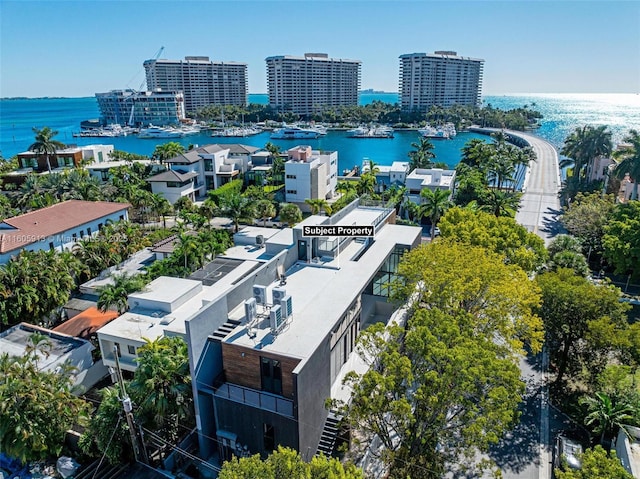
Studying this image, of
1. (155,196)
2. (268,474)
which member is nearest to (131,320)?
(268,474)

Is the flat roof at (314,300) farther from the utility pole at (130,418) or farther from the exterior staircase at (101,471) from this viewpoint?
the exterior staircase at (101,471)

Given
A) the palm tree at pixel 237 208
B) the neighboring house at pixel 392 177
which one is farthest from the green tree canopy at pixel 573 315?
the neighboring house at pixel 392 177

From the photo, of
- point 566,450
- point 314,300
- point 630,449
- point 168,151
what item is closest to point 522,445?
point 566,450

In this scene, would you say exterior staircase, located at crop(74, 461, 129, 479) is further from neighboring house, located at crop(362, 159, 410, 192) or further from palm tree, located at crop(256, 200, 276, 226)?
neighboring house, located at crop(362, 159, 410, 192)

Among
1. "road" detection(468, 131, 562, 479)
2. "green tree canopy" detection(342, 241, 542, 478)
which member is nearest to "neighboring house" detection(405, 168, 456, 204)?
"road" detection(468, 131, 562, 479)

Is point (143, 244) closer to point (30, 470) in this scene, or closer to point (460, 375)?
point (30, 470)

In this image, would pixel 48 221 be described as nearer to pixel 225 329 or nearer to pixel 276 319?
pixel 225 329
